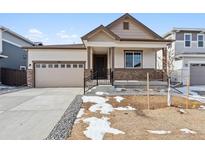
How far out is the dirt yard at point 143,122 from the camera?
5.65 metres

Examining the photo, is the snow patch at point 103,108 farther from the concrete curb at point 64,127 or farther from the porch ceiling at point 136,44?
the porch ceiling at point 136,44

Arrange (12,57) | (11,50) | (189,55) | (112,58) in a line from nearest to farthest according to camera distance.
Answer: (112,58), (189,55), (11,50), (12,57)

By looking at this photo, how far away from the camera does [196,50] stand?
21984 mm

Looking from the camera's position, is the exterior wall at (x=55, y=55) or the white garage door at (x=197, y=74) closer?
the exterior wall at (x=55, y=55)

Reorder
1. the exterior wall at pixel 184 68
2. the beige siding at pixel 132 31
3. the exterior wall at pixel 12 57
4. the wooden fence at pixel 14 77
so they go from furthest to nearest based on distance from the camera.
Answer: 1. the exterior wall at pixel 12 57
2. the wooden fence at pixel 14 77
3. the exterior wall at pixel 184 68
4. the beige siding at pixel 132 31

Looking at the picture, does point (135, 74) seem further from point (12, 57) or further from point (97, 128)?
point (12, 57)

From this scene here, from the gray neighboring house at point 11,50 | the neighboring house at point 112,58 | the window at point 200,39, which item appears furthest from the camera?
the window at point 200,39

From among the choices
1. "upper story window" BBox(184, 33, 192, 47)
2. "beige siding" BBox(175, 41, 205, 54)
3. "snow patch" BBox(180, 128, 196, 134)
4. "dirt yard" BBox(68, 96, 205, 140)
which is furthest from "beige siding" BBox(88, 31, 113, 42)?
"snow patch" BBox(180, 128, 196, 134)

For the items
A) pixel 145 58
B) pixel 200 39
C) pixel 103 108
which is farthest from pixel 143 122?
pixel 200 39

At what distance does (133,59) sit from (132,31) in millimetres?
2529

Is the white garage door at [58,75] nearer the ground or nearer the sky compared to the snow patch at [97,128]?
nearer the sky

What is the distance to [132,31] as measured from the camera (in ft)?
61.5

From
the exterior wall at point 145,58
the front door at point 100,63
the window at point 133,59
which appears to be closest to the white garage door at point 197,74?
the exterior wall at point 145,58

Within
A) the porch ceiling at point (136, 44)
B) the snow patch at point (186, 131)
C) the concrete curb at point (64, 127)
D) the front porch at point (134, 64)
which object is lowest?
the snow patch at point (186, 131)
